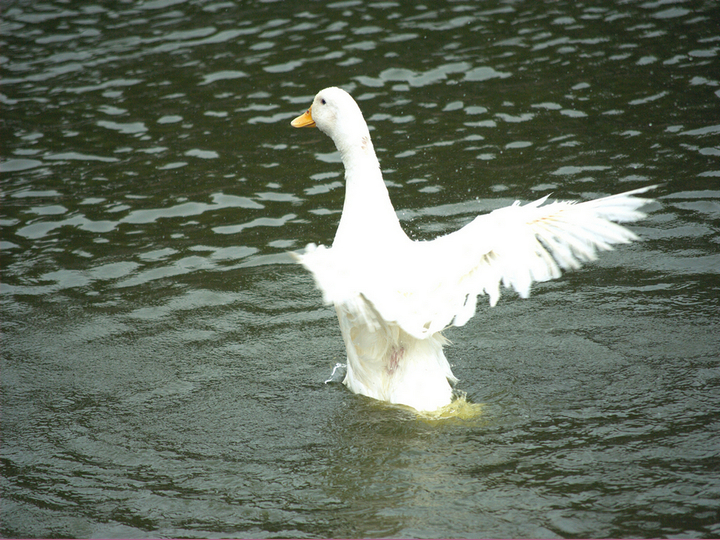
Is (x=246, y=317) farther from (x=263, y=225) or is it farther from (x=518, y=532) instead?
(x=518, y=532)

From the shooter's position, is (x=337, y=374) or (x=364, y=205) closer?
(x=364, y=205)

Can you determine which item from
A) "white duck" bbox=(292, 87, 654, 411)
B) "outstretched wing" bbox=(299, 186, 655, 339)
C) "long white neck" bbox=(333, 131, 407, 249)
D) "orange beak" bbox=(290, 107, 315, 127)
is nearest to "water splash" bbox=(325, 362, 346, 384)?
"white duck" bbox=(292, 87, 654, 411)

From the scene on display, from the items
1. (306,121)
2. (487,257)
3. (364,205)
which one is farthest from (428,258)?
(306,121)

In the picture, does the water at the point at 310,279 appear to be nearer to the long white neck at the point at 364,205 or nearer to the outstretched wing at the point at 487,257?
the outstretched wing at the point at 487,257

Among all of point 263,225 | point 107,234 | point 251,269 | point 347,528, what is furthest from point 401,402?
point 107,234

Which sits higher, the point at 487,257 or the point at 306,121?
the point at 306,121

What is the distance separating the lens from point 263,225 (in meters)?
7.65

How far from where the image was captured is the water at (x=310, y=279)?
4.20 meters

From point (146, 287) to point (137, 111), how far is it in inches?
157

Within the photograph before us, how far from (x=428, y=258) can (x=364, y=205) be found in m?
0.53

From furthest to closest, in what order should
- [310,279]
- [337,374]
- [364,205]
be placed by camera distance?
[310,279] → [337,374] → [364,205]

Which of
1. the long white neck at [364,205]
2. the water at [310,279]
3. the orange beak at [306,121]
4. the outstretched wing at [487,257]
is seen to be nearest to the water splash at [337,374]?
the water at [310,279]

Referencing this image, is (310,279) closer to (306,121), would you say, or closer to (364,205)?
(306,121)

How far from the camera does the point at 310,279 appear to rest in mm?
6934
